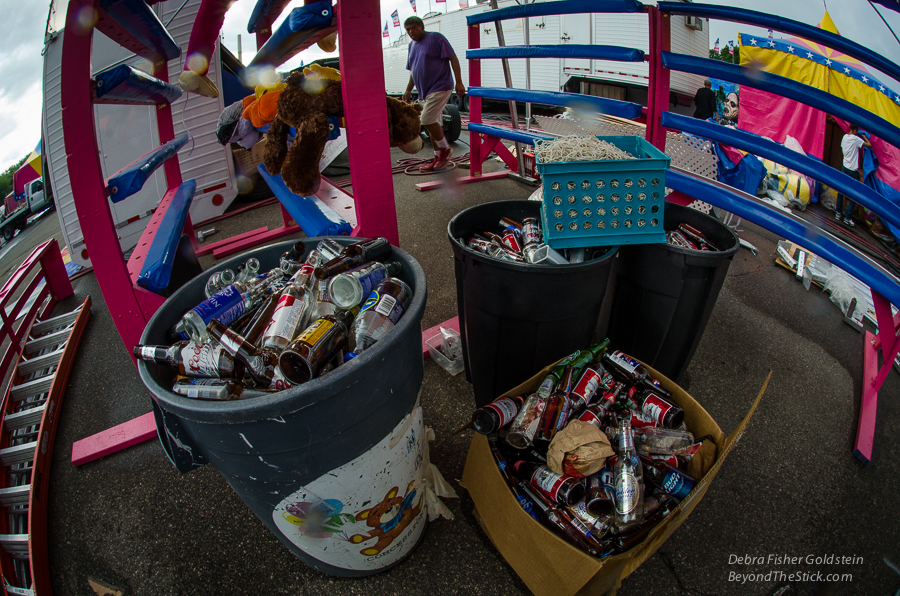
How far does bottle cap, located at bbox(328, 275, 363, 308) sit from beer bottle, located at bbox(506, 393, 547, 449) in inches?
28.9

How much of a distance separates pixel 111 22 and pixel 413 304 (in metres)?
2.29

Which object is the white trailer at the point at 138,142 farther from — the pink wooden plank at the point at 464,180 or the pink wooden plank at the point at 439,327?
the pink wooden plank at the point at 439,327

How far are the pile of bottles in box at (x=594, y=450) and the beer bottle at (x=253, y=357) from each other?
713 millimetres

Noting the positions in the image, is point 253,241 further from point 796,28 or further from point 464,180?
point 796,28

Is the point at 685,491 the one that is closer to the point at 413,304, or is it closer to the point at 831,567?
the point at 831,567

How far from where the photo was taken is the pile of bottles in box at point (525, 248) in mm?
1791

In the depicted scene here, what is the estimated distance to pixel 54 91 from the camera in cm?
315

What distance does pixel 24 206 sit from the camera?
6.44 m

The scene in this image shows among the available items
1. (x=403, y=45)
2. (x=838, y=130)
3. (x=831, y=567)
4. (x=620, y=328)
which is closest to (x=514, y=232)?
(x=620, y=328)

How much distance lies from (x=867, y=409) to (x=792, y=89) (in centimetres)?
175

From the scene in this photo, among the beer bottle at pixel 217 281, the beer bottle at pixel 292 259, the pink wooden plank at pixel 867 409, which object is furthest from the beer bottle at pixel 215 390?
the pink wooden plank at pixel 867 409

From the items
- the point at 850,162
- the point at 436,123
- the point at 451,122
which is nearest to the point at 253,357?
the point at 436,123

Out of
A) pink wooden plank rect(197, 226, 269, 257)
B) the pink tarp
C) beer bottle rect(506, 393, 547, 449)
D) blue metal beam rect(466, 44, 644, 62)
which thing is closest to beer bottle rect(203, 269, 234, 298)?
beer bottle rect(506, 393, 547, 449)

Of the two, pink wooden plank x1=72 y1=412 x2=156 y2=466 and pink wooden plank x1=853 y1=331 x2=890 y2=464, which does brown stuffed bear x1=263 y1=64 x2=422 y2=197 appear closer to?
pink wooden plank x1=72 y1=412 x2=156 y2=466
